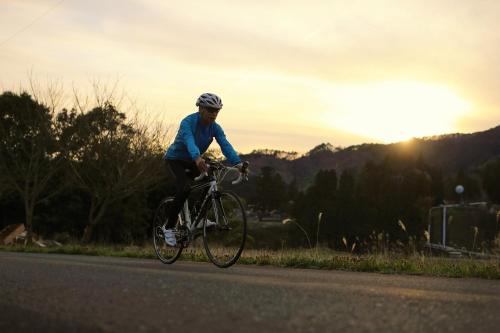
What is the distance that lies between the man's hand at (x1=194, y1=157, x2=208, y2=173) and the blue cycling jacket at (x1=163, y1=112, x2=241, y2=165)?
161 millimetres

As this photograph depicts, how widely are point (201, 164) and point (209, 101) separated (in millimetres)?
786

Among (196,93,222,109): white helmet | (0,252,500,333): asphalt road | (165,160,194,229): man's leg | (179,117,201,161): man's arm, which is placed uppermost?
(196,93,222,109): white helmet

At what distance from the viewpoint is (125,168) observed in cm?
3142

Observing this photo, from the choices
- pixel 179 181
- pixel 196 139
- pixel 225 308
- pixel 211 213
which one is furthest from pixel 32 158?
pixel 225 308

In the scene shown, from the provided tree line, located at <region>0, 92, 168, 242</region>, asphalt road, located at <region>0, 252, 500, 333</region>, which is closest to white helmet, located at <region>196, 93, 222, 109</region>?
asphalt road, located at <region>0, 252, 500, 333</region>

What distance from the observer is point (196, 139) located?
26.6ft

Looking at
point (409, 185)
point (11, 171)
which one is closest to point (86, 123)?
point (11, 171)

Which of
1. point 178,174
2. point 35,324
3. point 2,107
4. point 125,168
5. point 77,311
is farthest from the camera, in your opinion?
point 2,107

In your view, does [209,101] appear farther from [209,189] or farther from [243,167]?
[209,189]

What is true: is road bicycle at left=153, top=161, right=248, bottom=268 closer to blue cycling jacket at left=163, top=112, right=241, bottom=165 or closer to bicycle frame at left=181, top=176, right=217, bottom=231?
bicycle frame at left=181, top=176, right=217, bottom=231

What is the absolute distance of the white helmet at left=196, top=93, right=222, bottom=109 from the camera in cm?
775

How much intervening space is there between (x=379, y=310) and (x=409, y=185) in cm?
13627

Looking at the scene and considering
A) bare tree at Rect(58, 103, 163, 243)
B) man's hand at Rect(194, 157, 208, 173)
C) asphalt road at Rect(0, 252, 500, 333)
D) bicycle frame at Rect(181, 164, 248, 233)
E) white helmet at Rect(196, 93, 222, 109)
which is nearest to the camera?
asphalt road at Rect(0, 252, 500, 333)

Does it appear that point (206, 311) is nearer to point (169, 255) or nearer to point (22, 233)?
point (169, 255)
